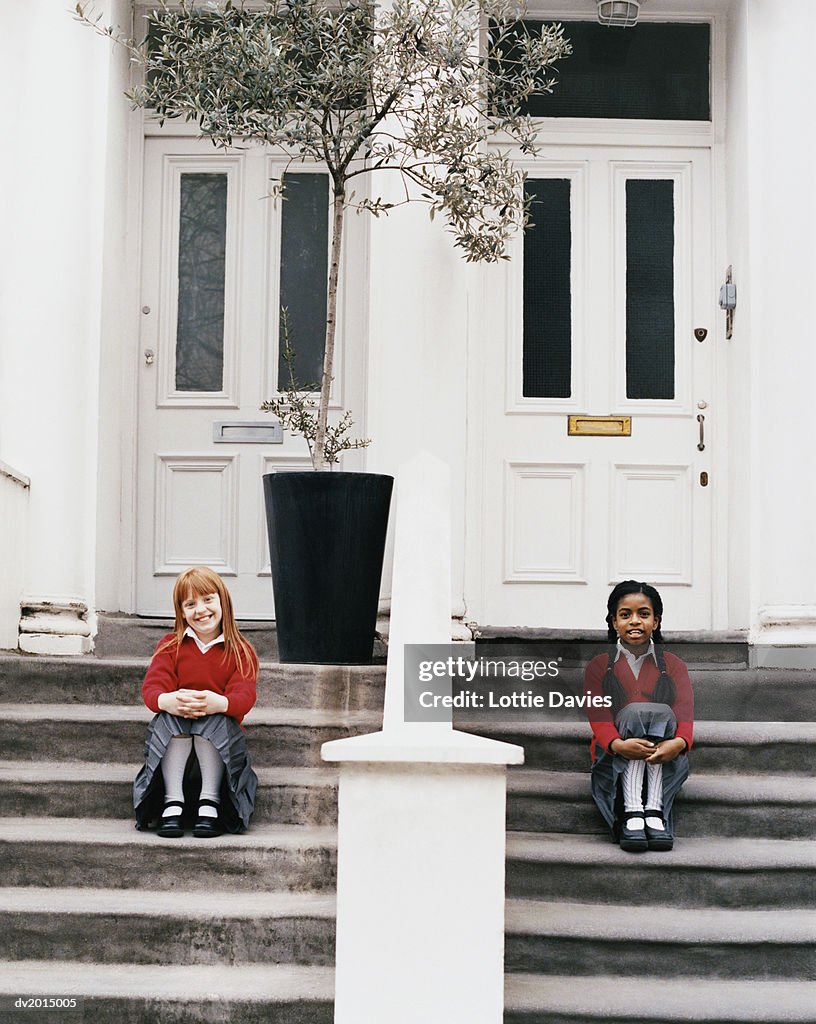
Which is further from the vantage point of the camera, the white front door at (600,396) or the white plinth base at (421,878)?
the white front door at (600,396)

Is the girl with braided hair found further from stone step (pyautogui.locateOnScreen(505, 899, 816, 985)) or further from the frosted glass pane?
the frosted glass pane

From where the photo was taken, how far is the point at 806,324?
5547 millimetres

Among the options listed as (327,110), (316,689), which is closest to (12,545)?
(316,689)

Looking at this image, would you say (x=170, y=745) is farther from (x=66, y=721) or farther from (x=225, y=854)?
(x=66, y=721)

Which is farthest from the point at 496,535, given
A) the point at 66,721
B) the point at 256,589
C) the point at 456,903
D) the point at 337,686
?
the point at 456,903

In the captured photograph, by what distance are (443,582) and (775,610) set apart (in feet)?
9.42

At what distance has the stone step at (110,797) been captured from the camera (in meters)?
4.28

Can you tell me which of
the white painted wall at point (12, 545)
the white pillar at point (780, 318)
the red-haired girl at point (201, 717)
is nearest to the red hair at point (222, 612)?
the red-haired girl at point (201, 717)

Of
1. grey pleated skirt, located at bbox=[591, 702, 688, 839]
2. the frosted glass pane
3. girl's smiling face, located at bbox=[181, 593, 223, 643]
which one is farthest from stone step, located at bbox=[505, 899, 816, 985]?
the frosted glass pane

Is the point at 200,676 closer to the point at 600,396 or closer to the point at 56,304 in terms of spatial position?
the point at 56,304

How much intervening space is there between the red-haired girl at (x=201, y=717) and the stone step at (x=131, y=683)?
51 cm

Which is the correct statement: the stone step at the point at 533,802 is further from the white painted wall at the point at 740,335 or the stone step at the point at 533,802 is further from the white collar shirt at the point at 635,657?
the white painted wall at the point at 740,335

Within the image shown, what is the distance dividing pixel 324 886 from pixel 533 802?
758mm

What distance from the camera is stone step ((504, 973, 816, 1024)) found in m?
3.44
